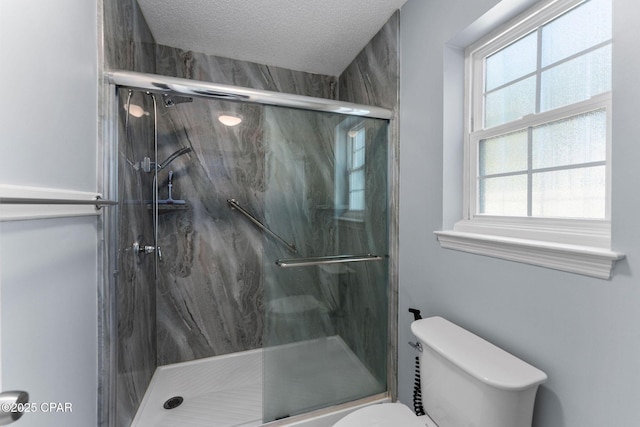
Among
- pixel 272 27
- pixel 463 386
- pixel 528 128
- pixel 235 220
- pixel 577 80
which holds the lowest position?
pixel 463 386

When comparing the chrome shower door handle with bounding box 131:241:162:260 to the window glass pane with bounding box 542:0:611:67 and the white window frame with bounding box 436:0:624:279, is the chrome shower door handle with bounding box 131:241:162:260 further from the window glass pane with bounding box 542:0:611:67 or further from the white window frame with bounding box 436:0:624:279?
the window glass pane with bounding box 542:0:611:67

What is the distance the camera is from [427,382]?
1059 millimetres

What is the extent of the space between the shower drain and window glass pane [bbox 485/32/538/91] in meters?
2.45

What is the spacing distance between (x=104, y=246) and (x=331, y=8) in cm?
167

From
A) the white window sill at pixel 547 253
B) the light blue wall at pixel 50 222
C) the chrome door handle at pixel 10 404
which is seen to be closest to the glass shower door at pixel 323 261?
the white window sill at pixel 547 253

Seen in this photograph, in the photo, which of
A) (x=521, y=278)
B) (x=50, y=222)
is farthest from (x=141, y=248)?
(x=521, y=278)

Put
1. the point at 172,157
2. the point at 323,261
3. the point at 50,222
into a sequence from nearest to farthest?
the point at 50,222, the point at 323,261, the point at 172,157

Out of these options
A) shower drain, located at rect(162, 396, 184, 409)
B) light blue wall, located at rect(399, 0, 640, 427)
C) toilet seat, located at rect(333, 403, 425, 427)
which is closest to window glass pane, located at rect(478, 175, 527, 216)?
light blue wall, located at rect(399, 0, 640, 427)

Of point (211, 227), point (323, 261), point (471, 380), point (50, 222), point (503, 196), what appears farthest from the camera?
point (211, 227)

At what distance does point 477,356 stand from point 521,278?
315 mm

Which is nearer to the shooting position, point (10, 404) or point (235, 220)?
point (10, 404)

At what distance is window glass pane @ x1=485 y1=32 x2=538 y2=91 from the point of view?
1029 mm

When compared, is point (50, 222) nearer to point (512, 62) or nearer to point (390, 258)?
point (390, 258)

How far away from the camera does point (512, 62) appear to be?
1.11m
